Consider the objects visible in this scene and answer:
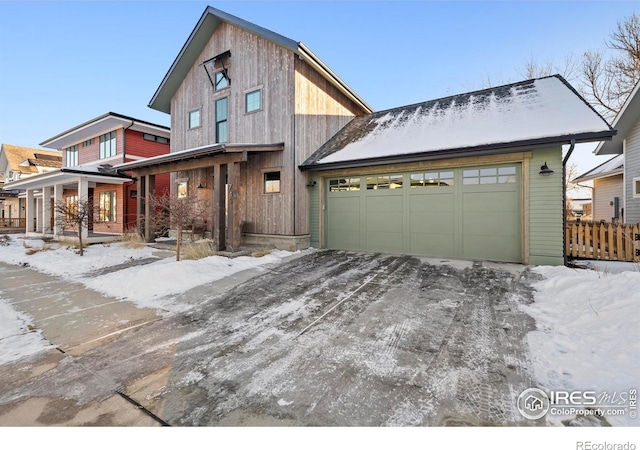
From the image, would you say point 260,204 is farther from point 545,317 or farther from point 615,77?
point 615,77

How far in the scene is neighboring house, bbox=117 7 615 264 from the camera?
656 cm

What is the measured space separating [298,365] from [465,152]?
654 centimetres

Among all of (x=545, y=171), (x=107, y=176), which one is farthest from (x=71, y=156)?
(x=545, y=171)

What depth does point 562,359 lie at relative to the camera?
2.69 m

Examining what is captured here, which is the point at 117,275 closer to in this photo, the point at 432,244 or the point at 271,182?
the point at 271,182

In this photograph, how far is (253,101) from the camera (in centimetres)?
1027

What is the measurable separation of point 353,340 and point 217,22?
43.3 feet

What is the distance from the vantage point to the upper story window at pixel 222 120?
1102 cm

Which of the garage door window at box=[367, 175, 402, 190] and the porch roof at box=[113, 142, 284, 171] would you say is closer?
the porch roof at box=[113, 142, 284, 171]

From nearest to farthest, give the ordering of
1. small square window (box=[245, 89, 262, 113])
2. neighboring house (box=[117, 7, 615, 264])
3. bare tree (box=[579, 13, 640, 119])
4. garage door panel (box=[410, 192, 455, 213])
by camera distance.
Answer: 1. neighboring house (box=[117, 7, 615, 264])
2. garage door panel (box=[410, 192, 455, 213])
3. small square window (box=[245, 89, 262, 113])
4. bare tree (box=[579, 13, 640, 119])

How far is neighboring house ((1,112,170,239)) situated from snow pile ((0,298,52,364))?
10473 mm

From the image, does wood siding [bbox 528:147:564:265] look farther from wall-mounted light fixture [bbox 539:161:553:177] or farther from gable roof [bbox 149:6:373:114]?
gable roof [bbox 149:6:373:114]

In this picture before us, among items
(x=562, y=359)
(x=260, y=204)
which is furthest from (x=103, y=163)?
(x=562, y=359)

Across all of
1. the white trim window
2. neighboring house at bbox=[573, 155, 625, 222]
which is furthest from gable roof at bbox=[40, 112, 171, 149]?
neighboring house at bbox=[573, 155, 625, 222]
